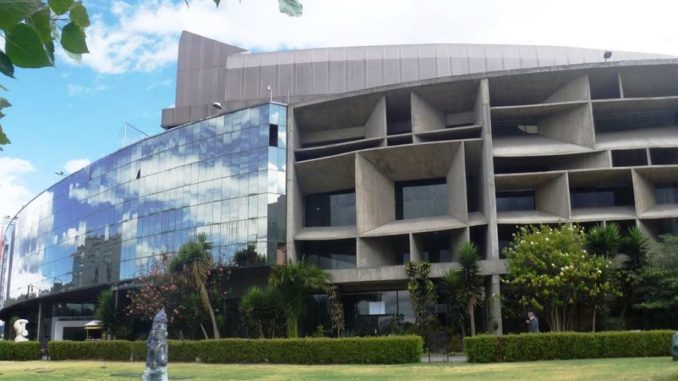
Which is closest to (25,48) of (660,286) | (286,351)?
(286,351)

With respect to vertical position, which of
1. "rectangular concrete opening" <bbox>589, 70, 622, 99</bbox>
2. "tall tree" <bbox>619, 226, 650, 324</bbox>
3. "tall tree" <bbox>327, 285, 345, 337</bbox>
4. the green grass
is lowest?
the green grass

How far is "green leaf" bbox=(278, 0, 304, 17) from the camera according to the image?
2.04m

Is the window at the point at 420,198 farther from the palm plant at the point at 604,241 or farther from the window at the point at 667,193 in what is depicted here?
the window at the point at 667,193

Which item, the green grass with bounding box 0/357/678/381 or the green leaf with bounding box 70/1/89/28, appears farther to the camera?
the green grass with bounding box 0/357/678/381

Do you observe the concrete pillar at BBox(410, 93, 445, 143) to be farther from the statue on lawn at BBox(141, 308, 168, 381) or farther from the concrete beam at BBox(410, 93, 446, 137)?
the statue on lawn at BBox(141, 308, 168, 381)

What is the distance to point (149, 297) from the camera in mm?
38656

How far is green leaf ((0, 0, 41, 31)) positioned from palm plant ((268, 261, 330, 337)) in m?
32.2

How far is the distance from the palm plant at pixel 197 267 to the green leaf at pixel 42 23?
35.3 m

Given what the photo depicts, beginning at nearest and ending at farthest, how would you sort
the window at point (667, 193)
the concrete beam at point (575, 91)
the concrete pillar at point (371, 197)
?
the concrete beam at point (575, 91)
the window at point (667, 193)
the concrete pillar at point (371, 197)

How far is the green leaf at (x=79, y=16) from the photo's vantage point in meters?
1.85

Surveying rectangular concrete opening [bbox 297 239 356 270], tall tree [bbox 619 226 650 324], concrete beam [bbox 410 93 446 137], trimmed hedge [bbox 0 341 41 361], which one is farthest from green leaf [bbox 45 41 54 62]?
trimmed hedge [bbox 0 341 41 361]

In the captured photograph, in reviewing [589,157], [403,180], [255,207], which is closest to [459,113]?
[403,180]

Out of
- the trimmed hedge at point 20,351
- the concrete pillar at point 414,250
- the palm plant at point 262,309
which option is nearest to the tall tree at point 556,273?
the concrete pillar at point 414,250

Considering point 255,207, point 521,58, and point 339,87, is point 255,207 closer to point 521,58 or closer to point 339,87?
point 339,87
